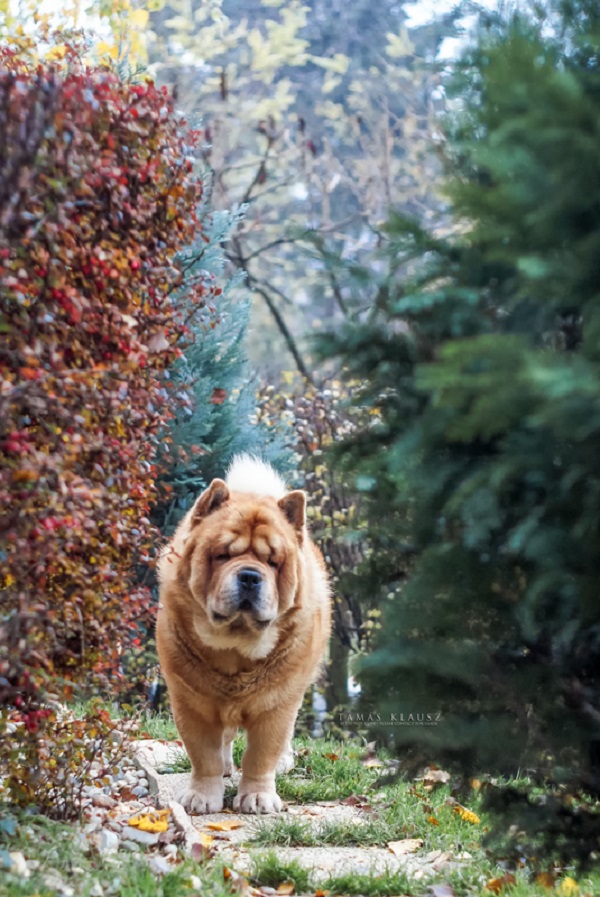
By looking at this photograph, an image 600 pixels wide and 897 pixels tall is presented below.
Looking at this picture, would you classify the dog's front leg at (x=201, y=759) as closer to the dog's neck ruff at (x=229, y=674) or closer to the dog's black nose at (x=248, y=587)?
the dog's neck ruff at (x=229, y=674)

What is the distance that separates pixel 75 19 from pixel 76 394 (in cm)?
536

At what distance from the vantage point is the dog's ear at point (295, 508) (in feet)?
17.3

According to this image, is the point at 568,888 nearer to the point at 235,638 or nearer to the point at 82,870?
the point at 82,870

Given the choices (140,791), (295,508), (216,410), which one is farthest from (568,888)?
(216,410)

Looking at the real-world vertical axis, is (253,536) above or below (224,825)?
above

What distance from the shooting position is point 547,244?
2359 millimetres

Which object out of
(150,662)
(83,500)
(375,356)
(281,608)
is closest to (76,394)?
(83,500)

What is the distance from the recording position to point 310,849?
13.9 feet

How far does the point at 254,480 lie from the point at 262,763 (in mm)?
1473

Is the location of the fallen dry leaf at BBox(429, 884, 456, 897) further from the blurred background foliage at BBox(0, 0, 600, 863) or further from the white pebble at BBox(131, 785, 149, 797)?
the white pebble at BBox(131, 785, 149, 797)

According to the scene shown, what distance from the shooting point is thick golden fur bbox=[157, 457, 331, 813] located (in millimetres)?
4871

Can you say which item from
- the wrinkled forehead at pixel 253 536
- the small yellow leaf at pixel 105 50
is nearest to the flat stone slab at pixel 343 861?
the wrinkled forehead at pixel 253 536

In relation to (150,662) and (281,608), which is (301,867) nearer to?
(281,608)

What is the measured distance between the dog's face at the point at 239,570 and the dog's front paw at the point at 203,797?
0.64m
